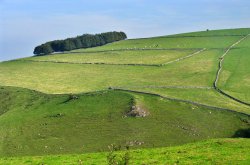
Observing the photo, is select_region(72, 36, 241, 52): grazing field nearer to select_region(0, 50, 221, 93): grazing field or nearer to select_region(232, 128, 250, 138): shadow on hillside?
select_region(0, 50, 221, 93): grazing field

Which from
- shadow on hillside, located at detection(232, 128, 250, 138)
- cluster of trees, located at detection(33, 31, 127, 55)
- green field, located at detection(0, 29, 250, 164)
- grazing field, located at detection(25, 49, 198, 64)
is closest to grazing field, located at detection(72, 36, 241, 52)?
grazing field, located at detection(25, 49, 198, 64)

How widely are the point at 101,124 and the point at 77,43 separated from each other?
312 ft

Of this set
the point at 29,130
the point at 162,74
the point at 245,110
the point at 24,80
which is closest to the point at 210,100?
the point at 245,110

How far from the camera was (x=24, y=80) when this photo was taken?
93812mm

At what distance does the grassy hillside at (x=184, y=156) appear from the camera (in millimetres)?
33062

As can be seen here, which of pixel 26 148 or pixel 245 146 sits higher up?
pixel 245 146

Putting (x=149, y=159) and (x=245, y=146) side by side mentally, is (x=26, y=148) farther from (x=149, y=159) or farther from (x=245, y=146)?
(x=245, y=146)

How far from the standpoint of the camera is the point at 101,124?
204 feet

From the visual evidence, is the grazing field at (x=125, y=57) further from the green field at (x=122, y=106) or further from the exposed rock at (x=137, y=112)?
the exposed rock at (x=137, y=112)

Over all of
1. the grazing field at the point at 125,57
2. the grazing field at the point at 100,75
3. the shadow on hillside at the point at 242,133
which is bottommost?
the shadow on hillside at the point at 242,133

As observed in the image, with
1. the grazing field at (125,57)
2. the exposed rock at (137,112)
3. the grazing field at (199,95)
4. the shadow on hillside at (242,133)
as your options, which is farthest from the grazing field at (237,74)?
the exposed rock at (137,112)

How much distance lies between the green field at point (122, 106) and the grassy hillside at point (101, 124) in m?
0.13

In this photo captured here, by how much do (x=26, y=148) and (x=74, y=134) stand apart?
693cm

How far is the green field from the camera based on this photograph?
2197 inches
